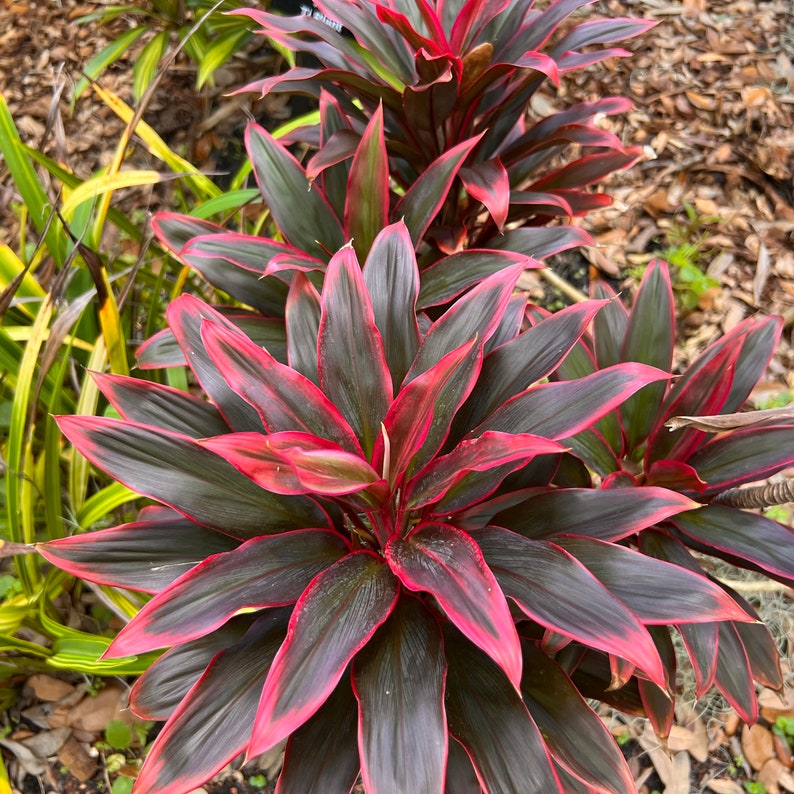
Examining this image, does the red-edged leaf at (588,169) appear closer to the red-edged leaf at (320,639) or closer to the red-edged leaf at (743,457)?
the red-edged leaf at (743,457)

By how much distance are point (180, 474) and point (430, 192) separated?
0.74 m

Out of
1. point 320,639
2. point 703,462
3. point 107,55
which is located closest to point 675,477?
point 703,462

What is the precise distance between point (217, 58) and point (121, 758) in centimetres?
242

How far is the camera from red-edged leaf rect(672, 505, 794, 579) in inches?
41.4

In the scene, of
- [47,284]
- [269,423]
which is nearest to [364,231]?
[269,423]

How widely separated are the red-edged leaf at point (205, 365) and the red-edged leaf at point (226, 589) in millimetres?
196

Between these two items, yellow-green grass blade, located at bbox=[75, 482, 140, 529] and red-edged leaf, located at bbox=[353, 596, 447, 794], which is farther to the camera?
yellow-green grass blade, located at bbox=[75, 482, 140, 529]

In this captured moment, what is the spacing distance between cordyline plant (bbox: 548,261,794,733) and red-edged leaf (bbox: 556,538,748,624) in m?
0.11

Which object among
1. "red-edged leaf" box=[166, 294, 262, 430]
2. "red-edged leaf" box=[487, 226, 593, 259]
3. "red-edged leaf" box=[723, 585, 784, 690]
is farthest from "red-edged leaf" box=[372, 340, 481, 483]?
"red-edged leaf" box=[723, 585, 784, 690]

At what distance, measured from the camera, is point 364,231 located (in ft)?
4.25

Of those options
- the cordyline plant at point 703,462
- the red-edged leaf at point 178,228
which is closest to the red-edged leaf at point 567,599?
the cordyline plant at point 703,462

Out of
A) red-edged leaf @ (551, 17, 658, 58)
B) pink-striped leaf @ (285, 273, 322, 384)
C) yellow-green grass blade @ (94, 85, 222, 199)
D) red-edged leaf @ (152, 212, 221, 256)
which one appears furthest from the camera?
yellow-green grass blade @ (94, 85, 222, 199)

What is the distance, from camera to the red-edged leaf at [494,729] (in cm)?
83

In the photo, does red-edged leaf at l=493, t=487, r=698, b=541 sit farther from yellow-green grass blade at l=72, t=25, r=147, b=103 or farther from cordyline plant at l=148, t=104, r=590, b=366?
yellow-green grass blade at l=72, t=25, r=147, b=103
